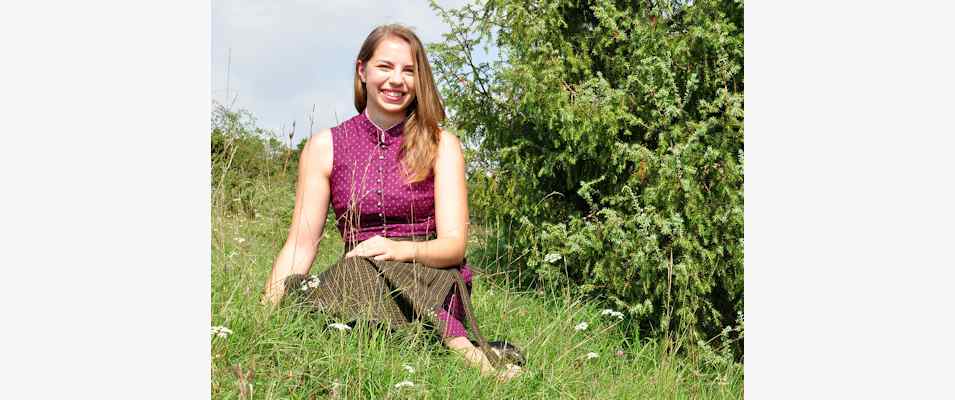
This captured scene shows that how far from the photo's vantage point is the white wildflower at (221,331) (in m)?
2.35

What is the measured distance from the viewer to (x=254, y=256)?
3570 millimetres

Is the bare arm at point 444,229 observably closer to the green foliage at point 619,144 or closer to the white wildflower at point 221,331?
the white wildflower at point 221,331

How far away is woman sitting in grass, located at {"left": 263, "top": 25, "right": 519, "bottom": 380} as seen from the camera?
2875mm

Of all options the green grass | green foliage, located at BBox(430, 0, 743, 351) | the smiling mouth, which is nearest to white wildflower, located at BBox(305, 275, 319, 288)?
the green grass

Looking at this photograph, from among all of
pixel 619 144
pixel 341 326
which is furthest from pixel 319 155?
pixel 619 144

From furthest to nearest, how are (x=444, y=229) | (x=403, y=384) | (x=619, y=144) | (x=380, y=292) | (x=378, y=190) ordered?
(x=619, y=144), (x=378, y=190), (x=444, y=229), (x=380, y=292), (x=403, y=384)

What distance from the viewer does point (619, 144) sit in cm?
428

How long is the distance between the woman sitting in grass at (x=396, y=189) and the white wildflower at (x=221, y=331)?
1.24 ft

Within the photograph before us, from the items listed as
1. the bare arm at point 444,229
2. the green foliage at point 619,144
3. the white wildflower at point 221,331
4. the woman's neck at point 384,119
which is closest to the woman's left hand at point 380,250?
the bare arm at point 444,229

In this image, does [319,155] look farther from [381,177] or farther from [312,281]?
[312,281]

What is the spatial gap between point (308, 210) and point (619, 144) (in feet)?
6.18

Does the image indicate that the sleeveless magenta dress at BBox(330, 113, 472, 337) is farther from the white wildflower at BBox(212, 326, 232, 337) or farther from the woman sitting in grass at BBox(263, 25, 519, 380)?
the white wildflower at BBox(212, 326, 232, 337)
